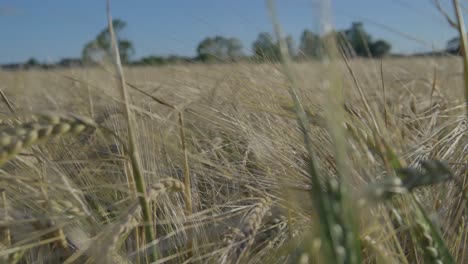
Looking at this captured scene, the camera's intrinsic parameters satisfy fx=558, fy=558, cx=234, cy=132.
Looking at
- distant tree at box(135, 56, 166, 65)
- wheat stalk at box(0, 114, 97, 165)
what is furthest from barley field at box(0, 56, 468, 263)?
distant tree at box(135, 56, 166, 65)

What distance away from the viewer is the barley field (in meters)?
Answer: 0.43

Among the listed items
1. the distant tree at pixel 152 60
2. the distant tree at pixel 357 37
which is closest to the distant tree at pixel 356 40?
the distant tree at pixel 357 37

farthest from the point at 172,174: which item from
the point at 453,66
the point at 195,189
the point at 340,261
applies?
the point at 453,66

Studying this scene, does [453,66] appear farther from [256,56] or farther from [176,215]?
[176,215]

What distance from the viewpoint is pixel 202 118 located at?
103 cm

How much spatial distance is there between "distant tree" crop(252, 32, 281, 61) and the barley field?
3cm

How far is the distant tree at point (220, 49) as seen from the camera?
126 centimetres

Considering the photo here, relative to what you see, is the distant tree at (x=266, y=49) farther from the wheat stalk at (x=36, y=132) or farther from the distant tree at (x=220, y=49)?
the wheat stalk at (x=36, y=132)

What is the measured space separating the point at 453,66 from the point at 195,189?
1138 millimetres

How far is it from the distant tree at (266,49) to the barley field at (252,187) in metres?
0.03

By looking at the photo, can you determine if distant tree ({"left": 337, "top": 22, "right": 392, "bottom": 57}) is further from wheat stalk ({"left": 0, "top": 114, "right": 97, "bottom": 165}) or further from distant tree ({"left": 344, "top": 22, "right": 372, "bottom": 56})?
wheat stalk ({"left": 0, "top": 114, "right": 97, "bottom": 165})

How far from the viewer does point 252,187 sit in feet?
2.91

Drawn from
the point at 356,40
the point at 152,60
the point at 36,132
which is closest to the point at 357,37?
the point at 356,40

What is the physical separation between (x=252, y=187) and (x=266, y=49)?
1.55ft
